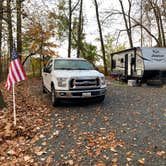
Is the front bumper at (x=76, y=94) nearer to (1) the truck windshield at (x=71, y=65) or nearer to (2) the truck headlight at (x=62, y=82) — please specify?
(2) the truck headlight at (x=62, y=82)

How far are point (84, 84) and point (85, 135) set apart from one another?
311 cm

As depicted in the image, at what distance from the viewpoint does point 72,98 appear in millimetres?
8602

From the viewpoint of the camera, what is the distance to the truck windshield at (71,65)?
9.79 meters

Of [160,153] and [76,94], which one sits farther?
[76,94]

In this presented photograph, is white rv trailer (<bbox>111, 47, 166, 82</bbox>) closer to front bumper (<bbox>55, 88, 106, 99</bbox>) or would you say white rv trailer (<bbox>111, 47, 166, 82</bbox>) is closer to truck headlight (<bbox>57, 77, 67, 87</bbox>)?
front bumper (<bbox>55, 88, 106, 99</bbox>)

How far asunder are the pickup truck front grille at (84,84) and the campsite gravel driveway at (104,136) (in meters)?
0.77

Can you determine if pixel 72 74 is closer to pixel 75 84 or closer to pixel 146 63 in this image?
pixel 75 84

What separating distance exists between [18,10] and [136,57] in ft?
29.8

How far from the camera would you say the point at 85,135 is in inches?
229

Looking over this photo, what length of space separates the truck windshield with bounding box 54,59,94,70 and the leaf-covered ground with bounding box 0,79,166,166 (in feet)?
5.71

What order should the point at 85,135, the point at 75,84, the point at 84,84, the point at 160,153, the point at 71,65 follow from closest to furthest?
the point at 160,153 < the point at 85,135 < the point at 75,84 < the point at 84,84 < the point at 71,65

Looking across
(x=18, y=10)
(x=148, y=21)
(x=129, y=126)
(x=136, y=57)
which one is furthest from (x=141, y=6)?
(x=129, y=126)

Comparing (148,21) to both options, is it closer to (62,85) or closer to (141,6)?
(141,6)

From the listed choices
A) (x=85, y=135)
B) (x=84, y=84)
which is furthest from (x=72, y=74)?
(x=85, y=135)
